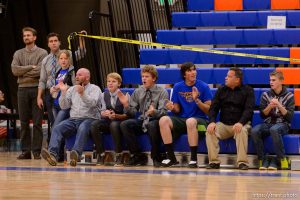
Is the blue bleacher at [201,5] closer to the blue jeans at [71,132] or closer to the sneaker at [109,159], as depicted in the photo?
the blue jeans at [71,132]

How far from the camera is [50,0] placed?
1462 cm

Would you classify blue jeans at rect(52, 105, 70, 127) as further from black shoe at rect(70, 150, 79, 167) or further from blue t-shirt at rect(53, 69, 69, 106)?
black shoe at rect(70, 150, 79, 167)

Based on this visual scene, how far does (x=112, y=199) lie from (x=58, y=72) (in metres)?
5.18

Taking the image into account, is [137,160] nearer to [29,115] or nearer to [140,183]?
[29,115]

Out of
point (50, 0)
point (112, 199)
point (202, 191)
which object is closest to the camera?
point (112, 199)

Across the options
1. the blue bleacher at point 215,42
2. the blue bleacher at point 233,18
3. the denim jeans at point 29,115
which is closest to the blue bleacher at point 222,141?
the blue bleacher at point 215,42

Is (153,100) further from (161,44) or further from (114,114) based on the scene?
(161,44)

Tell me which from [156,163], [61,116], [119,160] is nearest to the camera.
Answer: [156,163]

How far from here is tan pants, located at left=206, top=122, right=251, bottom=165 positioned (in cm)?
902

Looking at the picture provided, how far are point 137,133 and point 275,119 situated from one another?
1.70m

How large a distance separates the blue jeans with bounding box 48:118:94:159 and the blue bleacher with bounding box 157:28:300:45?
2.14 metres

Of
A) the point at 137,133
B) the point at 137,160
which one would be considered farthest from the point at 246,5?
the point at 137,160

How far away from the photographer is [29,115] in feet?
35.4

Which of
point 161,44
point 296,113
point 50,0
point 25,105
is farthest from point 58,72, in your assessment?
point 50,0
